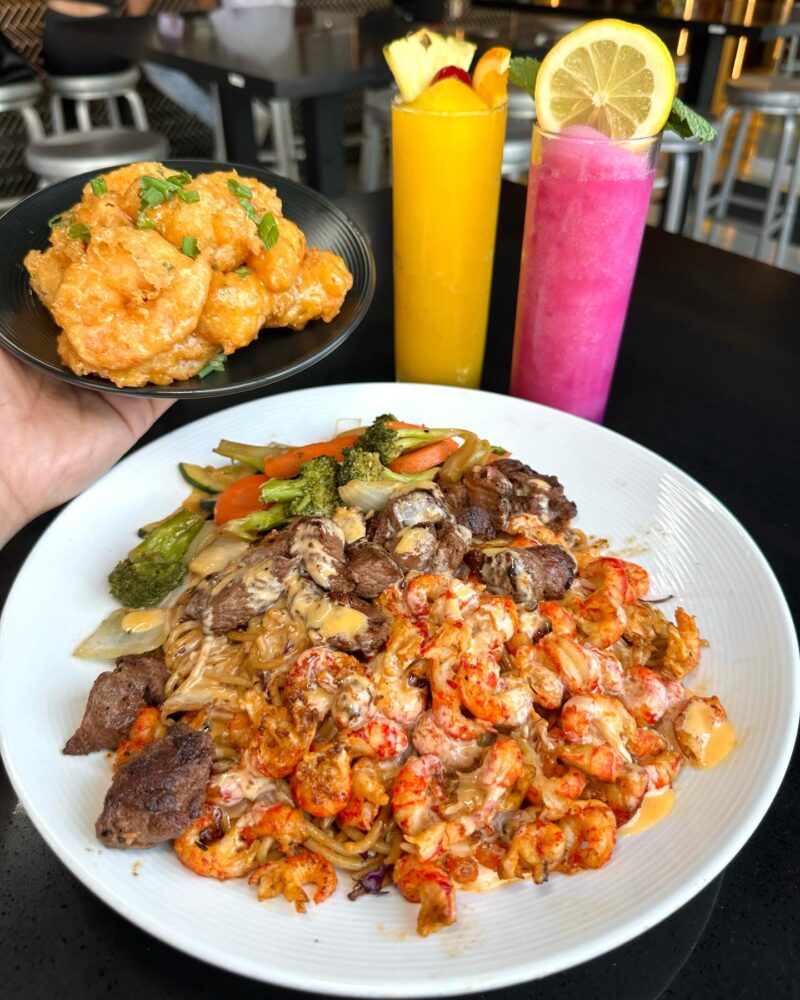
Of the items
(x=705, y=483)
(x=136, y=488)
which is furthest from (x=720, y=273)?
(x=136, y=488)

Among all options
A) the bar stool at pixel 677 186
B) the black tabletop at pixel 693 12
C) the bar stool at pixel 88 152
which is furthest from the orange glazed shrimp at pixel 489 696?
the black tabletop at pixel 693 12

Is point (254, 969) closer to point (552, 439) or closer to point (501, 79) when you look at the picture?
point (552, 439)

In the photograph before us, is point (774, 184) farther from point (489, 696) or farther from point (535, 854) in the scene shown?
point (535, 854)

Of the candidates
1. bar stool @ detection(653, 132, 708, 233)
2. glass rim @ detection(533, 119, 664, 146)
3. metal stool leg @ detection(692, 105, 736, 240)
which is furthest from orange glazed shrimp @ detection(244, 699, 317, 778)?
metal stool leg @ detection(692, 105, 736, 240)

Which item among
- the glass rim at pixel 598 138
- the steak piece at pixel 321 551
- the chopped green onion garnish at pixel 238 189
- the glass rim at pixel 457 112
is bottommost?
the steak piece at pixel 321 551

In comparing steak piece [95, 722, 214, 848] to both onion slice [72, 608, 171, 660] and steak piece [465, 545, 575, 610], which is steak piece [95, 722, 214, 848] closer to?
onion slice [72, 608, 171, 660]

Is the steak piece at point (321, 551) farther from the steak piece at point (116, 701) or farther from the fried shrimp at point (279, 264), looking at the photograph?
the fried shrimp at point (279, 264)
